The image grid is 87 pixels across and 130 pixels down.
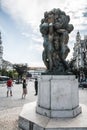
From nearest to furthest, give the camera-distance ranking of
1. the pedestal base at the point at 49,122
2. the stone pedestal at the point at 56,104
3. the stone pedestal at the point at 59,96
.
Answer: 1. the pedestal base at the point at 49,122
2. the stone pedestal at the point at 56,104
3. the stone pedestal at the point at 59,96

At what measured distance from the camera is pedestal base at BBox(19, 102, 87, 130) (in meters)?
7.03


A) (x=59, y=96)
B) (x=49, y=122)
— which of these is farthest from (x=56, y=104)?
(x=49, y=122)

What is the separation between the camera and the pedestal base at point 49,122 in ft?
23.1

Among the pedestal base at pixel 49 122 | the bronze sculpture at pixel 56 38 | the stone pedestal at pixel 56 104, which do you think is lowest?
the pedestal base at pixel 49 122

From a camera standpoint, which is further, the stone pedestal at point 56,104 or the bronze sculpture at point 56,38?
the bronze sculpture at point 56,38

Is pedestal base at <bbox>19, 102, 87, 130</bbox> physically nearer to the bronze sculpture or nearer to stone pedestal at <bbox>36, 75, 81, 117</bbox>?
stone pedestal at <bbox>36, 75, 81, 117</bbox>

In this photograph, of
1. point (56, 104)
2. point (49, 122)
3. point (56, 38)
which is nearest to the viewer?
point (49, 122)

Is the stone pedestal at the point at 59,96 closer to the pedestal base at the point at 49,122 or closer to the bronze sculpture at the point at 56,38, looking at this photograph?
the pedestal base at the point at 49,122

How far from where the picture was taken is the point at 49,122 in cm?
740

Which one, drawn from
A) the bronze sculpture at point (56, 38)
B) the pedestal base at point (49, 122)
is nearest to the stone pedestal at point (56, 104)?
the pedestal base at point (49, 122)

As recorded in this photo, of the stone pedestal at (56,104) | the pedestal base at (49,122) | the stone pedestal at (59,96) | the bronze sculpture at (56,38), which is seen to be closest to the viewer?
the pedestal base at (49,122)

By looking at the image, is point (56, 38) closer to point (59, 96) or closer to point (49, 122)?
point (59, 96)

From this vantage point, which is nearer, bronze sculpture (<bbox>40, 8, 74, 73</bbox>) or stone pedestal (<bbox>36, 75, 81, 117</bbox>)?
stone pedestal (<bbox>36, 75, 81, 117</bbox>)

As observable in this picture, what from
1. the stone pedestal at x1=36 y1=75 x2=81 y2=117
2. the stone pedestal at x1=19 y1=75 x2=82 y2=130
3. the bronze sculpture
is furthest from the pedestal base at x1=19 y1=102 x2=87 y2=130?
the bronze sculpture
